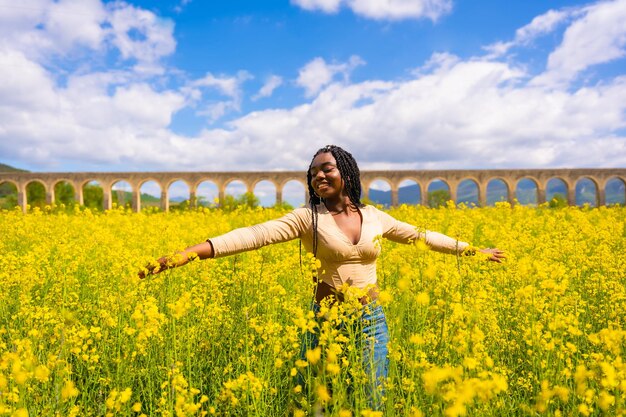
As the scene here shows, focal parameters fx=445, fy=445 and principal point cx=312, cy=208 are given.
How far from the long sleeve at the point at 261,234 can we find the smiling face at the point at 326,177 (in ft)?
0.47

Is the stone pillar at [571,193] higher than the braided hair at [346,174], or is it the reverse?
the braided hair at [346,174]

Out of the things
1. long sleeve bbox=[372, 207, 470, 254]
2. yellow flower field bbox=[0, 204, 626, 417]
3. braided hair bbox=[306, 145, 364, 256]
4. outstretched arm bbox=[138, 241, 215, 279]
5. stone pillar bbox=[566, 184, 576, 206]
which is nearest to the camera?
yellow flower field bbox=[0, 204, 626, 417]

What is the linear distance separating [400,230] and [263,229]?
838 millimetres

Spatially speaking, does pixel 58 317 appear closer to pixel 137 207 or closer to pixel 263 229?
pixel 263 229

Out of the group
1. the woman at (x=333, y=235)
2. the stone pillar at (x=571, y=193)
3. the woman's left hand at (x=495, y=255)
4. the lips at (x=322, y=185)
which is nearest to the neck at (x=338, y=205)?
the woman at (x=333, y=235)

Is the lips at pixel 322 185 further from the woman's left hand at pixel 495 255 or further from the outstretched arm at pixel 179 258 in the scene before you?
the woman's left hand at pixel 495 255

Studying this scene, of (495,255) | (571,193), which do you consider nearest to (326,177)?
(495,255)

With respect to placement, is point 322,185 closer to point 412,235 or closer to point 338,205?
point 338,205

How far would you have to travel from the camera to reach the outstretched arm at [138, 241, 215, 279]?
6.89 ft

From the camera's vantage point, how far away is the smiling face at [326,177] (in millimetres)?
2396

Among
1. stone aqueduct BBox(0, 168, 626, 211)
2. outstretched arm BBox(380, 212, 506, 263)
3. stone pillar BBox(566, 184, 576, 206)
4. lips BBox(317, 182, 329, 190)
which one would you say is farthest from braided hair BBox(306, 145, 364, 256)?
stone pillar BBox(566, 184, 576, 206)

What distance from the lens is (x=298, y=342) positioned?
97.3 inches

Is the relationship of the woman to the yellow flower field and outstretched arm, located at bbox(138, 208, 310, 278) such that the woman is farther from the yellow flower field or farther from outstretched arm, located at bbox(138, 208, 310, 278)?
the yellow flower field

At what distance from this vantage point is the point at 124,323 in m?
2.36
